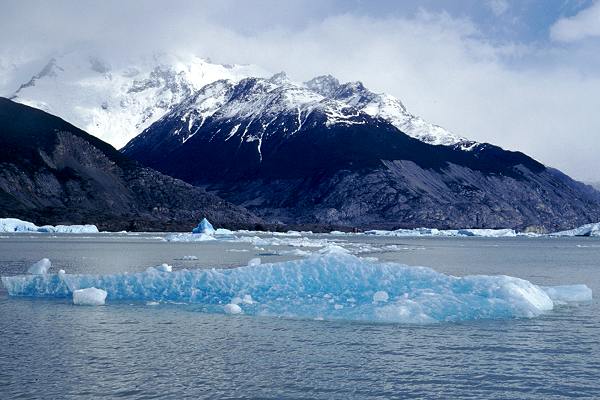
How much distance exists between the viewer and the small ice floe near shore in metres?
149

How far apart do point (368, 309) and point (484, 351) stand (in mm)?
6163

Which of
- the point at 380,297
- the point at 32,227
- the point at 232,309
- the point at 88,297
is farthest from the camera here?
the point at 32,227

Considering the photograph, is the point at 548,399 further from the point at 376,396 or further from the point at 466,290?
the point at 466,290

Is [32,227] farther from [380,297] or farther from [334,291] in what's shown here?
[380,297]

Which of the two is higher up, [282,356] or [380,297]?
[380,297]

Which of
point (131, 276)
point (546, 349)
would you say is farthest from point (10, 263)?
point (546, 349)

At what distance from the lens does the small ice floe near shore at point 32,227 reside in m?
149

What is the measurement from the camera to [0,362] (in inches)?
715

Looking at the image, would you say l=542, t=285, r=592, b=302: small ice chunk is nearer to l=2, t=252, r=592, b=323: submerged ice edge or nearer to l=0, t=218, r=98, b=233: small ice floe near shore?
l=2, t=252, r=592, b=323: submerged ice edge

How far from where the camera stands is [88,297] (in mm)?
28641

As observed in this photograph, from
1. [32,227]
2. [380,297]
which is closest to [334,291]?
[380,297]

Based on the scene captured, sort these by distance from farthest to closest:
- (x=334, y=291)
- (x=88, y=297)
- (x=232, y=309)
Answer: (x=334, y=291) → (x=88, y=297) → (x=232, y=309)

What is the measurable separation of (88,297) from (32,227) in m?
135

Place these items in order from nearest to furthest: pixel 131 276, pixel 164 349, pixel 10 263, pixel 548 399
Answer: pixel 548 399, pixel 164 349, pixel 131 276, pixel 10 263
